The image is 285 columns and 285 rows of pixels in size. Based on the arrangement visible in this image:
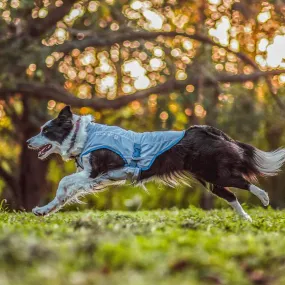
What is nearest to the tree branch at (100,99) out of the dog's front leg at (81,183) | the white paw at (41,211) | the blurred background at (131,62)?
the blurred background at (131,62)

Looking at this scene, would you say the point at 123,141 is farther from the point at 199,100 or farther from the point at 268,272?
the point at 199,100

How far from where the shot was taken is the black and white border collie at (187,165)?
8.80m

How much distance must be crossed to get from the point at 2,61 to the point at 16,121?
5.83 meters

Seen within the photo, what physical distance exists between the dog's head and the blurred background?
227 inches

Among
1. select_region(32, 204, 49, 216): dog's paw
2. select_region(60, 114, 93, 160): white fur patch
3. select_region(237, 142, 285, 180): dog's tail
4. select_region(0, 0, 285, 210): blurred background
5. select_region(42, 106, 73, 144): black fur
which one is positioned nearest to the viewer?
select_region(32, 204, 49, 216): dog's paw

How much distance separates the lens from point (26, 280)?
11.6ft

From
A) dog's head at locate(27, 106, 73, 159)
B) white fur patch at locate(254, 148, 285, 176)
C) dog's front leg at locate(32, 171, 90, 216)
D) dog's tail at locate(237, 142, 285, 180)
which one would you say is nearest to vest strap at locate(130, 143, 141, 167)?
dog's front leg at locate(32, 171, 90, 216)

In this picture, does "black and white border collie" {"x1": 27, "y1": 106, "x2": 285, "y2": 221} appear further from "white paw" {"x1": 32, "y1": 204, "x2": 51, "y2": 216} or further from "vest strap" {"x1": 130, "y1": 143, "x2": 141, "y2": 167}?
"vest strap" {"x1": 130, "y1": 143, "x2": 141, "y2": 167}

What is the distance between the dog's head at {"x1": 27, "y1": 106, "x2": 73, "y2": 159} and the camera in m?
9.48

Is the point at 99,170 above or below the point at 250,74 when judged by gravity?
below

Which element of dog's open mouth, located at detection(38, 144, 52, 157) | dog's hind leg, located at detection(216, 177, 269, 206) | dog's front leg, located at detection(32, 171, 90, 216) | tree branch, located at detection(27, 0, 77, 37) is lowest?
dog's front leg, located at detection(32, 171, 90, 216)

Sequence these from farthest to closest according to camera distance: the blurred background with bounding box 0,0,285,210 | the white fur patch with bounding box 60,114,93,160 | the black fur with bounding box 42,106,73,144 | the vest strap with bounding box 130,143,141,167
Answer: the blurred background with bounding box 0,0,285,210, the black fur with bounding box 42,106,73,144, the white fur patch with bounding box 60,114,93,160, the vest strap with bounding box 130,143,141,167

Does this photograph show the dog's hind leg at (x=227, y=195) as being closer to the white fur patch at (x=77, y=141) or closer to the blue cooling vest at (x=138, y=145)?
the blue cooling vest at (x=138, y=145)

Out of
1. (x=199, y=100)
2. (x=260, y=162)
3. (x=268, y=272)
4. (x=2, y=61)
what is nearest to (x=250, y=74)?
(x=199, y=100)
